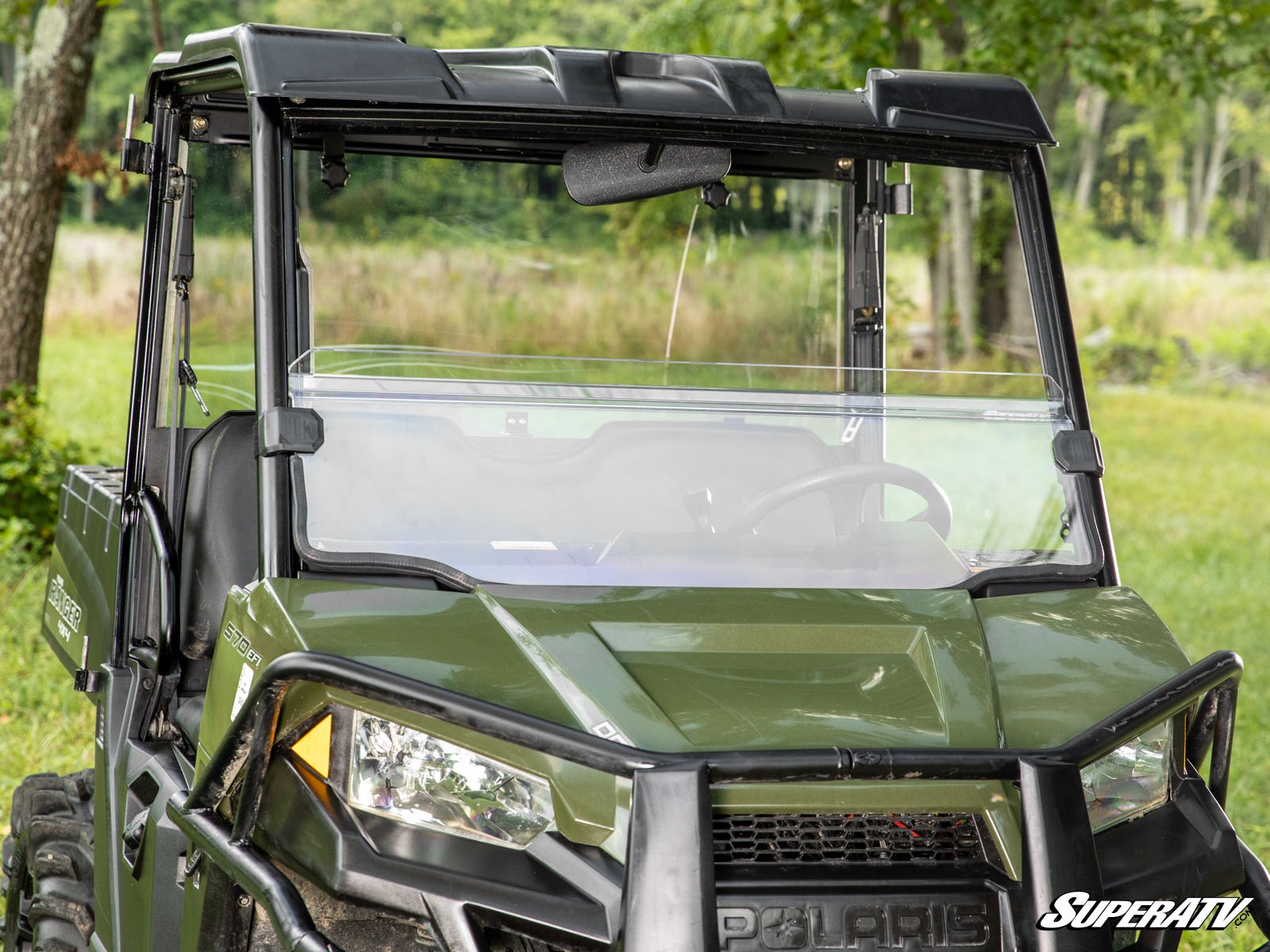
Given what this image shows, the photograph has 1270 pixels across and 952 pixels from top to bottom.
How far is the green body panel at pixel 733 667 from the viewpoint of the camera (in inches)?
69.9

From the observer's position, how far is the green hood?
1813 mm

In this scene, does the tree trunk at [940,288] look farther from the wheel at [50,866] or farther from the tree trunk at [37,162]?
the wheel at [50,866]

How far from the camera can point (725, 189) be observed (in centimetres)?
317

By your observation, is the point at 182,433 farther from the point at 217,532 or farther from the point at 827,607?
the point at 827,607

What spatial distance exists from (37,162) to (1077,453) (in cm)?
636

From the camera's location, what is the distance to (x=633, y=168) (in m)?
2.49

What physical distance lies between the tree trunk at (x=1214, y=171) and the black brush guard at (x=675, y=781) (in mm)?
37571

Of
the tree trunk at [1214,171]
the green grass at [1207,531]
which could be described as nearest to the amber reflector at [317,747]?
the green grass at [1207,531]

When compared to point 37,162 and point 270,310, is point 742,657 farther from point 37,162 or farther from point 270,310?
point 37,162

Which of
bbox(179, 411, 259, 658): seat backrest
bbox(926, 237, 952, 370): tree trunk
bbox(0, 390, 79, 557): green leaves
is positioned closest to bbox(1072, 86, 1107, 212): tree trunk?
bbox(926, 237, 952, 370): tree trunk

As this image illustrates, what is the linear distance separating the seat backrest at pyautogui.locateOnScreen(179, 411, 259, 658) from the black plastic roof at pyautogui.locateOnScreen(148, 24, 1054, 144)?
0.69 m

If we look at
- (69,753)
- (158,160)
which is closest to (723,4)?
(69,753)

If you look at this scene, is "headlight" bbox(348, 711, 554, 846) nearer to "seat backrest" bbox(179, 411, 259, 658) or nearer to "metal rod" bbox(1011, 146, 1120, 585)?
"seat backrest" bbox(179, 411, 259, 658)

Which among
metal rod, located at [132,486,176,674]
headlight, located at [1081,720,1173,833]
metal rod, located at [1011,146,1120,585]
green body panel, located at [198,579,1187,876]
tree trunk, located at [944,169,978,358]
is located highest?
tree trunk, located at [944,169,978,358]
